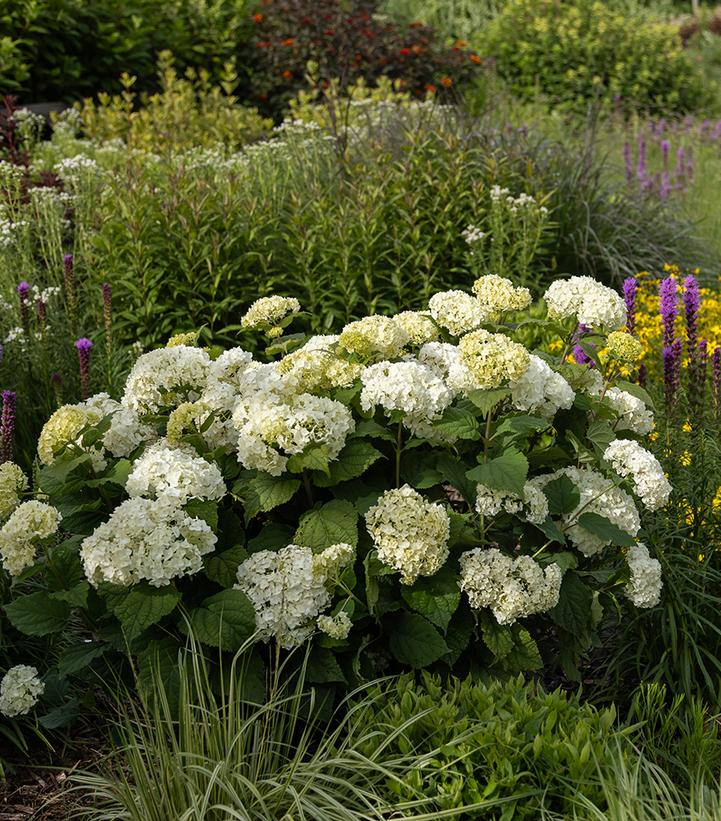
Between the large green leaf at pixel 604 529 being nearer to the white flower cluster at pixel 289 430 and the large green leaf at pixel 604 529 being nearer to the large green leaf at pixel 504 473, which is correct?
the large green leaf at pixel 504 473

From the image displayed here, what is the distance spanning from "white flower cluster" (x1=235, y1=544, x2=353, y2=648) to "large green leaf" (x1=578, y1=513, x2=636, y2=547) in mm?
689

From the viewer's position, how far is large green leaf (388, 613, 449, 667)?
9.32 feet

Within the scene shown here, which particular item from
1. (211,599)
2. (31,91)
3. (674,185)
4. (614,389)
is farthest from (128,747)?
(31,91)

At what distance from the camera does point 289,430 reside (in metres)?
2.72

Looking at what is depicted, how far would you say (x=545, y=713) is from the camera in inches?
103

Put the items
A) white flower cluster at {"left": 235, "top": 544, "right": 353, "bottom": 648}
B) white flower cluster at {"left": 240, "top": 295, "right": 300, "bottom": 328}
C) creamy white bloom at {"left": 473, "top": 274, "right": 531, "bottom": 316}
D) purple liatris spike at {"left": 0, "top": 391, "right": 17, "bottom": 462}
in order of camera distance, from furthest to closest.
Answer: purple liatris spike at {"left": 0, "top": 391, "right": 17, "bottom": 462} → white flower cluster at {"left": 240, "top": 295, "right": 300, "bottom": 328} → creamy white bloom at {"left": 473, "top": 274, "right": 531, "bottom": 316} → white flower cluster at {"left": 235, "top": 544, "right": 353, "bottom": 648}

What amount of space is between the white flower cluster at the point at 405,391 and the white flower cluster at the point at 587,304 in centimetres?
58

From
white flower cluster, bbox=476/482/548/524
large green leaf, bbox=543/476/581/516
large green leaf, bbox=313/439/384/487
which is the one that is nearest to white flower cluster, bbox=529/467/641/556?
large green leaf, bbox=543/476/581/516

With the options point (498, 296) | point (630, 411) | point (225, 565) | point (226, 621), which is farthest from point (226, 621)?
point (630, 411)

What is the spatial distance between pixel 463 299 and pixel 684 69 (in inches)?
524

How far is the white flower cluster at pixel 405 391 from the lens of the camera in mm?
2797

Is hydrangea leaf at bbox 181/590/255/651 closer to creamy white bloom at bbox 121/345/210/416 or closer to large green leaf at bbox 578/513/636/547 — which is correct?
creamy white bloom at bbox 121/345/210/416

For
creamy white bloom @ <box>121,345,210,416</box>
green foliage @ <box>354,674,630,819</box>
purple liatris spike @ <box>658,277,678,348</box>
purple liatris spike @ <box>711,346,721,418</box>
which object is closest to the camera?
green foliage @ <box>354,674,630,819</box>

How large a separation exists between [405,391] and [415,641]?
27.9 inches
